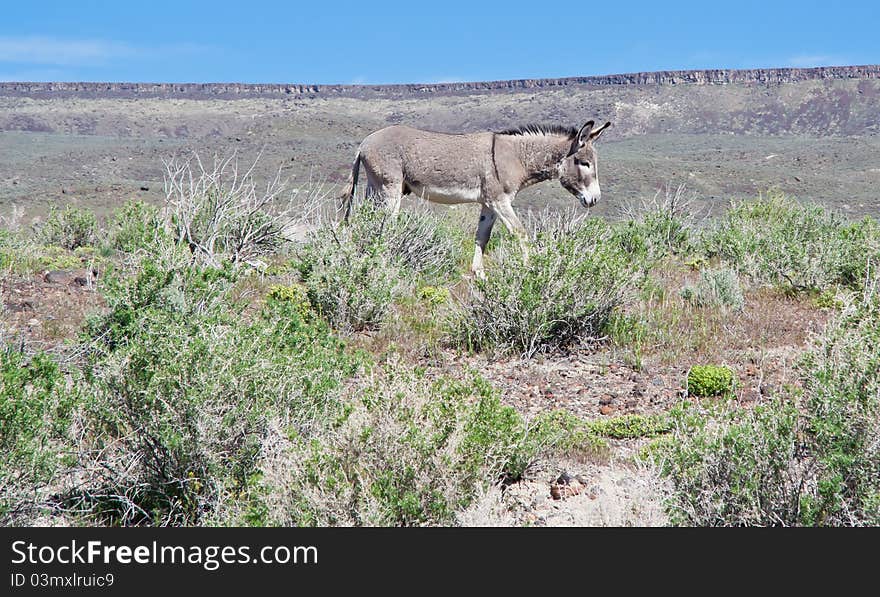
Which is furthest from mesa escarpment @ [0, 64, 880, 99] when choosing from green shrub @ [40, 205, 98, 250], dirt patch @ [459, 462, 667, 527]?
dirt patch @ [459, 462, 667, 527]

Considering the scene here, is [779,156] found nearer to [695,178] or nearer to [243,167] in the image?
[695,178]

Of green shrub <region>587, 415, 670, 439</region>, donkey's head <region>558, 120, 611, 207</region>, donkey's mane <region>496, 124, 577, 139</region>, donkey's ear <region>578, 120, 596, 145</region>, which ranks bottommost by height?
green shrub <region>587, 415, 670, 439</region>

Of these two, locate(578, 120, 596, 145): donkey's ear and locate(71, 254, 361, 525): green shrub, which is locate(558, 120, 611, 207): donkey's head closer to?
locate(578, 120, 596, 145): donkey's ear

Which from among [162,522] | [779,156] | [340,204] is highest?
[779,156]

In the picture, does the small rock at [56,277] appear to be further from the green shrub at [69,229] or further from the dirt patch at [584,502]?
the dirt patch at [584,502]

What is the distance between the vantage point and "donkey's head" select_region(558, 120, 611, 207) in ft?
35.0

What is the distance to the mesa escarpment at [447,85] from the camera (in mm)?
111188

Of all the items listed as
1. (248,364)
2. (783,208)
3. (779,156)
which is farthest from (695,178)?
(248,364)

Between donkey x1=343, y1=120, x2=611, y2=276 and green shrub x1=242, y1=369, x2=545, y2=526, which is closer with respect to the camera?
green shrub x1=242, y1=369, x2=545, y2=526

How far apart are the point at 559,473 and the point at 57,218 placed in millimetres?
14257

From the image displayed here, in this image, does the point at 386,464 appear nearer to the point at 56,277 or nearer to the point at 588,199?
the point at 56,277

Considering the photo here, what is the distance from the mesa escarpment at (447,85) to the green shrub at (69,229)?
327 feet

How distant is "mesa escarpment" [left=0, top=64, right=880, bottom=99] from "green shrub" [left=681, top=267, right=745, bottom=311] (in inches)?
4121

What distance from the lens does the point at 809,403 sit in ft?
12.4
